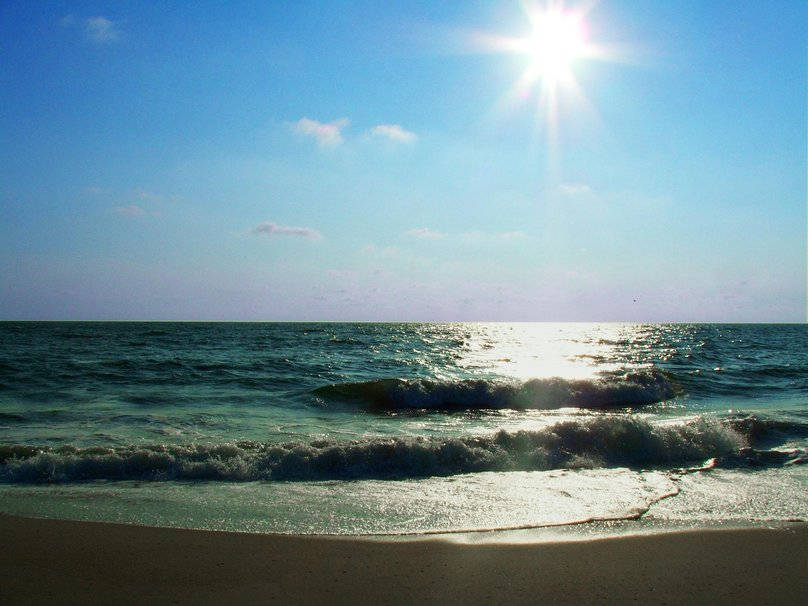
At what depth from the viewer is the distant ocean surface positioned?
20.0 ft

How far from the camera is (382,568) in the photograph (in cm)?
452

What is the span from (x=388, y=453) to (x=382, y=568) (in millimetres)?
3960

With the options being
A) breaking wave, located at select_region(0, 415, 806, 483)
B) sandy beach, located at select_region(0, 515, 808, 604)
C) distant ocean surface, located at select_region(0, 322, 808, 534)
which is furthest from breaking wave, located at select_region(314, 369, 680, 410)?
sandy beach, located at select_region(0, 515, 808, 604)

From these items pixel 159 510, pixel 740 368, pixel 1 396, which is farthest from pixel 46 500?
pixel 740 368

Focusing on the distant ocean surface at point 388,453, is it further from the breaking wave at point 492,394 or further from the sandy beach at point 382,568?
the sandy beach at point 382,568

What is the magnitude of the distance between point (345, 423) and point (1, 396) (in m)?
9.71

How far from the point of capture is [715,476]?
784 cm

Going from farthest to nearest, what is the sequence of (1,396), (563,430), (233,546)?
(1,396), (563,430), (233,546)

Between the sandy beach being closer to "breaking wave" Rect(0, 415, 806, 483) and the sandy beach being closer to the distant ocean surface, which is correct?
the distant ocean surface

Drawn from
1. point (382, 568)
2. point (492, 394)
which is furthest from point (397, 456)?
point (492, 394)

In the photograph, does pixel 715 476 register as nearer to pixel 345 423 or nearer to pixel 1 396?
pixel 345 423

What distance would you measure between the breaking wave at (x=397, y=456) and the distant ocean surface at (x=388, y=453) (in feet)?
0.09

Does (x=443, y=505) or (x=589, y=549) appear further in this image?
(x=443, y=505)

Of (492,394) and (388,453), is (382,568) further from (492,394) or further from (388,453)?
(492,394)
